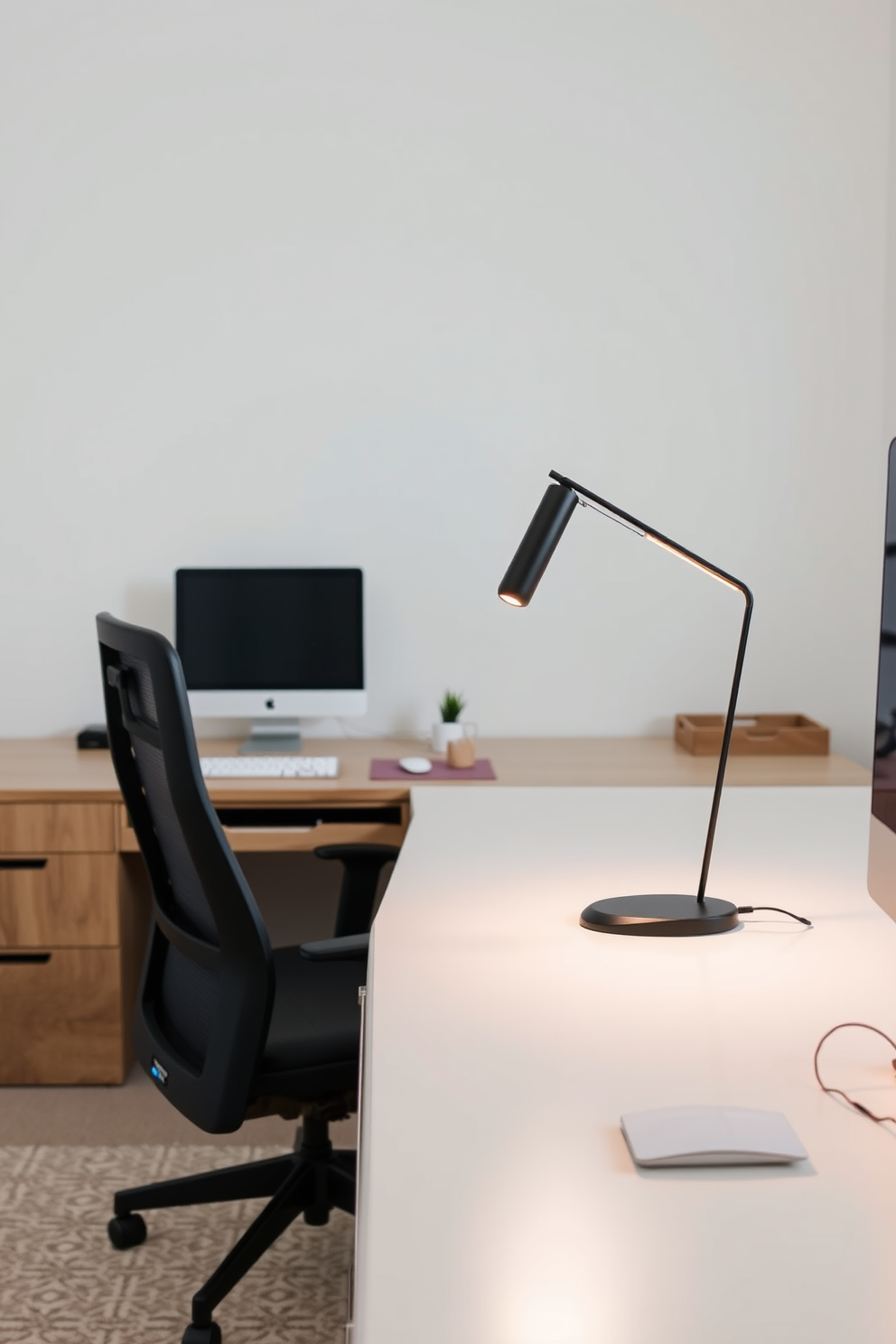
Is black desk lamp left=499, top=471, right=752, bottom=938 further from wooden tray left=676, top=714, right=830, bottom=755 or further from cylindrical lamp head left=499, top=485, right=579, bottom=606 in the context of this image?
wooden tray left=676, top=714, right=830, bottom=755

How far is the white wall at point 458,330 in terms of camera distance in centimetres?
324

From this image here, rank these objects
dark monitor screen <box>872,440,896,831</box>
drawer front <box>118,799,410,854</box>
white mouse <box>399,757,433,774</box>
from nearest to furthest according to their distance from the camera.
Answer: dark monitor screen <box>872,440,896,831</box> < drawer front <box>118,799,410,854</box> < white mouse <box>399,757,433,774</box>

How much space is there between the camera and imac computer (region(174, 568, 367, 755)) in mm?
3164

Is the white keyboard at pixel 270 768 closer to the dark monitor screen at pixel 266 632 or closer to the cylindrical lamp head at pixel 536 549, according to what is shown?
the dark monitor screen at pixel 266 632

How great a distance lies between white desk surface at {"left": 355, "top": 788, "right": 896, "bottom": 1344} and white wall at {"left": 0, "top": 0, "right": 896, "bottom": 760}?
4.95 feet

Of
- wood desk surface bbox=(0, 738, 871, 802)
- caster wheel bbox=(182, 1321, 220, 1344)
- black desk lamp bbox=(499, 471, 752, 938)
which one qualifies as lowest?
caster wheel bbox=(182, 1321, 220, 1344)

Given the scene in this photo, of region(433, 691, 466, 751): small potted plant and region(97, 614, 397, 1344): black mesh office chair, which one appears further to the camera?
region(433, 691, 466, 751): small potted plant

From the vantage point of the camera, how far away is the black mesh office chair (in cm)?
179

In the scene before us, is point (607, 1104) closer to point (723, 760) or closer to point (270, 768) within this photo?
point (723, 760)

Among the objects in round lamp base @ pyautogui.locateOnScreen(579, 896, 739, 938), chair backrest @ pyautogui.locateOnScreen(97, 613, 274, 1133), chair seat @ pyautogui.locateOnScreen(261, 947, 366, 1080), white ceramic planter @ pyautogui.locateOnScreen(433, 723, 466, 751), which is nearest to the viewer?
round lamp base @ pyautogui.locateOnScreen(579, 896, 739, 938)

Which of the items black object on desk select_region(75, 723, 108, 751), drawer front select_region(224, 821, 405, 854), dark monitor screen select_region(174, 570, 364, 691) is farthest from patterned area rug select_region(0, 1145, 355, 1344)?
dark monitor screen select_region(174, 570, 364, 691)

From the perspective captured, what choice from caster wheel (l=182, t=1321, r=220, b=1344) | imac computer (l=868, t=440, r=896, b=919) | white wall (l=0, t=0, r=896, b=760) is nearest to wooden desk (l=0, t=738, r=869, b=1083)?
white wall (l=0, t=0, r=896, b=760)

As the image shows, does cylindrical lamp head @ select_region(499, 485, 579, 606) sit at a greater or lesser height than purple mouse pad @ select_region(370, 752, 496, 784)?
greater

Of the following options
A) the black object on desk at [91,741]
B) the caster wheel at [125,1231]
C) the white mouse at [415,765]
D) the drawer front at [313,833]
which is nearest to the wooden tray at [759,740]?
the white mouse at [415,765]
